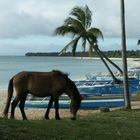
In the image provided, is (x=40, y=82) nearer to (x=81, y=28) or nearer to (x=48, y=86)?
(x=48, y=86)

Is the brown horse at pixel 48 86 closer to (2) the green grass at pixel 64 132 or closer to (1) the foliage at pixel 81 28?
(2) the green grass at pixel 64 132

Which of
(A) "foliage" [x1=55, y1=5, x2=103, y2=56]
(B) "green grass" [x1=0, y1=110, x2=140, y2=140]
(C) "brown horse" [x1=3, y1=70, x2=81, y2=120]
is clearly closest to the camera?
(B) "green grass" [x1=0, y1=110, x2=140, y2=140]

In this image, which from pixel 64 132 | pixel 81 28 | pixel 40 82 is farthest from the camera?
pixel 81 28

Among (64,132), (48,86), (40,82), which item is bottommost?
(64,132)

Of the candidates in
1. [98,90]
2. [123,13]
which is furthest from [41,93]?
[98,90]

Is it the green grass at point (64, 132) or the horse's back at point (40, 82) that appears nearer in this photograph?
the green grass at point (64, 132)

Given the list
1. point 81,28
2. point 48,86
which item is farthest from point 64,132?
point 81,28

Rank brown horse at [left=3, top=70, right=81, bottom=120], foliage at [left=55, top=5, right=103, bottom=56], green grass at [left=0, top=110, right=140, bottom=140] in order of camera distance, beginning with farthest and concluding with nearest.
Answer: foliage at [left=55, top=5, right=103, bottom=56], brown horse at [left=3, top=70, right=81, bottom=120], green grass at [left=0, top=110, right=140, bottom=140]

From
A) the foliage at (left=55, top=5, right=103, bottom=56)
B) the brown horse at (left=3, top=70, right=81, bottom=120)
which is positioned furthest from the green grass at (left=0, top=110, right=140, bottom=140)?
the foliage at (left=55, top=5, right=103, bottom=56)

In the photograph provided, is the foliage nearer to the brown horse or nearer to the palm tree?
the palm tree

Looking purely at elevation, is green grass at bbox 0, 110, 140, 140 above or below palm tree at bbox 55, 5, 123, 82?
below

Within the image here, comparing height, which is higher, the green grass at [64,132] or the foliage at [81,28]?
the foliage at [81,28]

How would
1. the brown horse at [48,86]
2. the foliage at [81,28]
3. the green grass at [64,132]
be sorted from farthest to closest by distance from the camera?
the foliage at [81,28] < the brown horse at [48,86] < the green grass at [64,132]

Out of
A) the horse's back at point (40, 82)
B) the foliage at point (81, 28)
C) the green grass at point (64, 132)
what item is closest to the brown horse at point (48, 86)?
the horse's back at point (40, 82)
